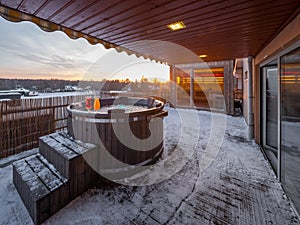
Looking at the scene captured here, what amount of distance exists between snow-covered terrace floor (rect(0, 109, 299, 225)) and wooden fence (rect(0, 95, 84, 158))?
27.3 inches

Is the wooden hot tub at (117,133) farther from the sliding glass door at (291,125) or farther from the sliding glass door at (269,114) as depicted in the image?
the sliding glass door at (269,114)

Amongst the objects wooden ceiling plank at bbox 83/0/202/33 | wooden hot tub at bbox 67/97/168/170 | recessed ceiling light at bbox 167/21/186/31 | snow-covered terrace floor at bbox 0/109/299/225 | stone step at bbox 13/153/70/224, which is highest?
recessed ceiling light at bbox 167/21/186/31

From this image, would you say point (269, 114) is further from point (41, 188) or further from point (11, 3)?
point (11, 3)

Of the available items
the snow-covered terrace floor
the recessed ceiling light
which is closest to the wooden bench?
the snow-covered terrace floor

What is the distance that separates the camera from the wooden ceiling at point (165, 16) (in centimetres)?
168

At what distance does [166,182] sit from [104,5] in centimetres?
244

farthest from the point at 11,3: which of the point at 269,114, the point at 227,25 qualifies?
the point at 269,114

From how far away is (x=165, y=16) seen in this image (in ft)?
6.54

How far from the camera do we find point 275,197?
2086 millimetres

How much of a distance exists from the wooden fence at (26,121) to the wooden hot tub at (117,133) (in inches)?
53.1

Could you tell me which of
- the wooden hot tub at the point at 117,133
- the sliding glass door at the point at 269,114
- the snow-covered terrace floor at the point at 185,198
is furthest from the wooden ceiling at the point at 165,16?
the snow-covered terrace floor at the point at 185,198

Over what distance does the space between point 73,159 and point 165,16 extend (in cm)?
214

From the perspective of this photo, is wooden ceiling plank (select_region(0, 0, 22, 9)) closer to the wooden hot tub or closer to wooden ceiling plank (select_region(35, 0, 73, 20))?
wooden ceiling plank (select_region(35, 0, 73, 20))

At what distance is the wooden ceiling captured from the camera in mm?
1681
